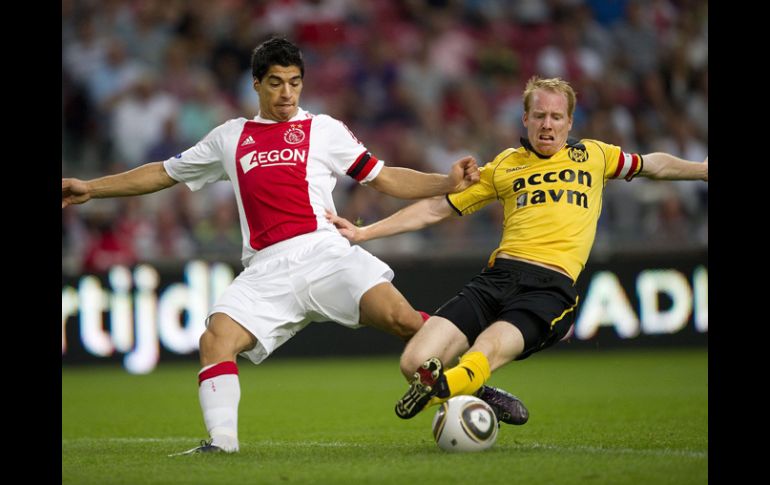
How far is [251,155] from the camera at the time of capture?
719 centimetres

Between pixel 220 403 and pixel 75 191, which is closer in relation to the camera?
pixel 220 403

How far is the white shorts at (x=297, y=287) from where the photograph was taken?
22.9 feet

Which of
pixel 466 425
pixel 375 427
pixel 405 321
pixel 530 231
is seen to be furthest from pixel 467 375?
pixel 375 427

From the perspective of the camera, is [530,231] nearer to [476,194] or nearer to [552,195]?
[552,195]

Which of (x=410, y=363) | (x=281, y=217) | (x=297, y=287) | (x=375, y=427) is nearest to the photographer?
(x=410, y=363)

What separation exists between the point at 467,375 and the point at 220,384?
4.67 ft

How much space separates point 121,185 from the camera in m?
7.42

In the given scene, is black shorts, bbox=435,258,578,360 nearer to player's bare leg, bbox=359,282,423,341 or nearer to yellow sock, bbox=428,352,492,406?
player's bare leg, bbox=359,282,423,341

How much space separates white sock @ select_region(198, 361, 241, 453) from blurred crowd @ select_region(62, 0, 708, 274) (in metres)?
7.50

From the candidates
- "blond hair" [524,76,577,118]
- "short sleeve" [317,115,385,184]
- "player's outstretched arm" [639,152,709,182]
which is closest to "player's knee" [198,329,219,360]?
"short sleeve" [317,115,385,184]

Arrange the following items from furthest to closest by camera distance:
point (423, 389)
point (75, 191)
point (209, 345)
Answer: point (75, 191) → point (209, 345) → point (423, 389)

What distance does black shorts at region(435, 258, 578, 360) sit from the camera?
271 inches
